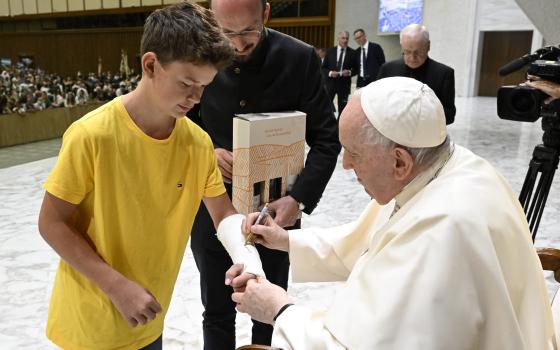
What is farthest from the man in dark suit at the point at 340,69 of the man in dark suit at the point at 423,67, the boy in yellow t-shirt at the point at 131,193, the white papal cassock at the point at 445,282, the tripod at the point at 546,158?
the white papal cassock at the point at 445,282

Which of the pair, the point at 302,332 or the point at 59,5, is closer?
the point at 302,332

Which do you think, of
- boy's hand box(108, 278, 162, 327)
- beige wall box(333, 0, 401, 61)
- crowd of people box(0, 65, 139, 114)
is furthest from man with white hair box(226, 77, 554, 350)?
beige wall box(333, 0, 401, 61)

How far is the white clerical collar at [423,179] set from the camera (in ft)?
4.05

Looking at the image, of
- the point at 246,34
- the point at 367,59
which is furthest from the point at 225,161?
the point at 367,59

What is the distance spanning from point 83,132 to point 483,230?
95cm

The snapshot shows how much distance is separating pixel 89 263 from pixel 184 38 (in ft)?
1.98

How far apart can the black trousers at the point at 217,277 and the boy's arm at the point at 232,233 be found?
0.26 m

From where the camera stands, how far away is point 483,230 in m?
1.08

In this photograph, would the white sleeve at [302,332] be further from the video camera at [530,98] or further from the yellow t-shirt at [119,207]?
the video camera at [530,98]

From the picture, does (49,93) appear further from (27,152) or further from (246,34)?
(246,34)

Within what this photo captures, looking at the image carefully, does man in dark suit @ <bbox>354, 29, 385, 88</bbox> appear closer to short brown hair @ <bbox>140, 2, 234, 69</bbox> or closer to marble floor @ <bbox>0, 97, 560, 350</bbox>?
marble floor @ <bbox>0, 97, 560, 350</bbox>

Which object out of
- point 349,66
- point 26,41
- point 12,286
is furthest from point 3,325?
point 26,41

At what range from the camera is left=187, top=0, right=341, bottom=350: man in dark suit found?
1.76 metres

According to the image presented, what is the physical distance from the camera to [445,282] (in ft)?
3.43
